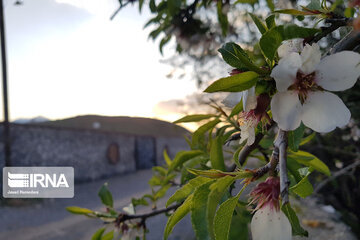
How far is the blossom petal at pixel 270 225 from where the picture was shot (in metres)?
0.24

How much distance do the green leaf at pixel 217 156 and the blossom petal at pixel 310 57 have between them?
0.22 metres

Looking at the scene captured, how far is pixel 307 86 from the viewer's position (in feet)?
0.81

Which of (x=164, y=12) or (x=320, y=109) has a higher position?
(x=164, y=12)

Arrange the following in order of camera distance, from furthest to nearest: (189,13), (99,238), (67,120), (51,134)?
(67,120) → (51,134) → (189,13) → (99,238)

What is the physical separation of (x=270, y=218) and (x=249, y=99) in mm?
99

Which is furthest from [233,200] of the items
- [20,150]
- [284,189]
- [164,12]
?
[20,150]

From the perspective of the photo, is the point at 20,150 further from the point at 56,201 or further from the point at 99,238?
the point at 99,238

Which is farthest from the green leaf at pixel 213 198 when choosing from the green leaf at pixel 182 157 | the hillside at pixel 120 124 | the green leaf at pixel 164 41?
the hillside at pixel 120 124

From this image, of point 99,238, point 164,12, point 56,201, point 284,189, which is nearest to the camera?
point 284,189

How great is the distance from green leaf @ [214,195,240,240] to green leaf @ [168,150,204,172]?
1.08ft

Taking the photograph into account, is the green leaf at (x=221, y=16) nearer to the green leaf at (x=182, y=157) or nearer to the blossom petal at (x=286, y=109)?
the green leaf at (x=182, y=157)

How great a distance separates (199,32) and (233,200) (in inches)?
35.5

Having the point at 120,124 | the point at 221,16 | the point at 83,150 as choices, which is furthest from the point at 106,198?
the point at 120,124

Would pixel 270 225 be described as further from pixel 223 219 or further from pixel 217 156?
pixel 217 156
